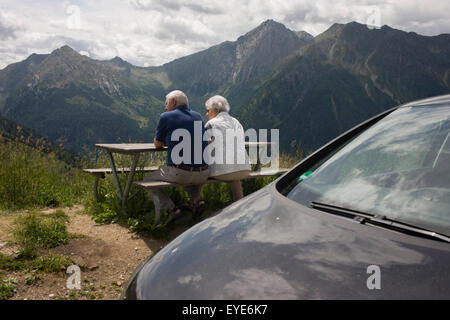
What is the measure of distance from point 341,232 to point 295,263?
23 cm

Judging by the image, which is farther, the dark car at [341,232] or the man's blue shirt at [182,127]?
the man's blue shirt at [182,127]

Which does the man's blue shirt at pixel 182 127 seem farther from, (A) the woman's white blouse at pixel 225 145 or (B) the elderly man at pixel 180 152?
(A) the woman's white blouse at pixel 225 145

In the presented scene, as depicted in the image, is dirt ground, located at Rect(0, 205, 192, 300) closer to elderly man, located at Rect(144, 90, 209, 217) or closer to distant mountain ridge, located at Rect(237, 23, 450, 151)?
elderly man, located at Rect(144, 90, 209, 217)

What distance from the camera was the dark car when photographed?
3.47 ft

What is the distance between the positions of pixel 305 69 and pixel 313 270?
200 metres

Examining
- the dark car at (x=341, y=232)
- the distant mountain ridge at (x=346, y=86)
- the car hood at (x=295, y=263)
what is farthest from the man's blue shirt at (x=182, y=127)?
the distant mountain ridge at (x=346, y=86)

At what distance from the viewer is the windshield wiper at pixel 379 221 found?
3.95 feet

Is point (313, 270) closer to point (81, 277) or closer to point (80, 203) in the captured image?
point (81, 277)

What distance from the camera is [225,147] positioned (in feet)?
16.2

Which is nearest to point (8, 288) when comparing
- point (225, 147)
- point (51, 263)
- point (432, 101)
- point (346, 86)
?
point (51, 263)

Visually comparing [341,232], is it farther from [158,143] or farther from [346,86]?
[346,86]

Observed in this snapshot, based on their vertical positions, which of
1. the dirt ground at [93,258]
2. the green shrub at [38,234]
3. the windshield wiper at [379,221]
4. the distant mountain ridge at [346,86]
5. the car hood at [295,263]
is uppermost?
the distant mountain ridge at [346,86]

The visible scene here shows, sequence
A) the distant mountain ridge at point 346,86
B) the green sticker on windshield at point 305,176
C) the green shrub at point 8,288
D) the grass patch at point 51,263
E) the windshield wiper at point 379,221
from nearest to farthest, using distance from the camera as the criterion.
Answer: the windshield wiper at point 379,221 → the green sticker on windshield at point 305,176 → the green shrub at point 8,288 → the grass patch at point 51,263 → the distant mountain ridge at point 346,86
